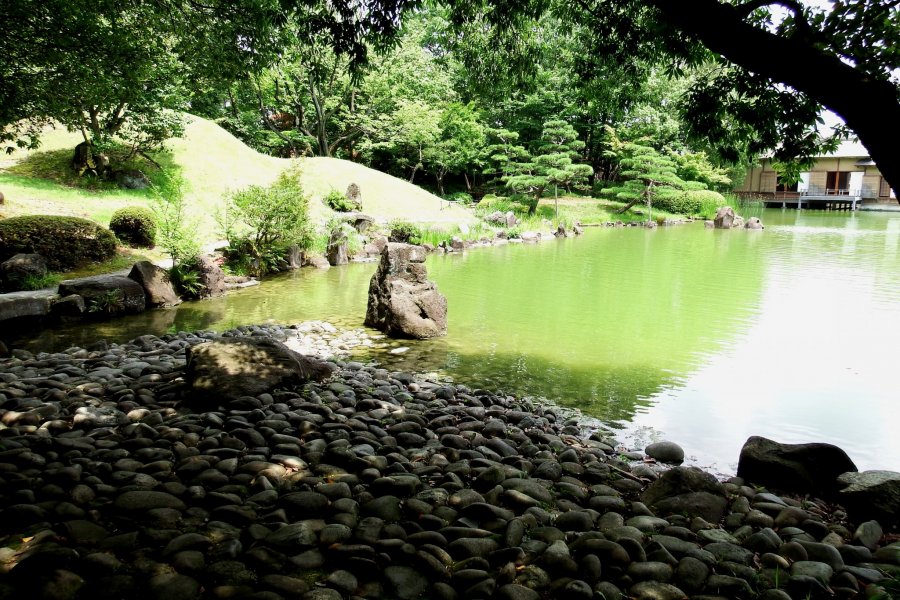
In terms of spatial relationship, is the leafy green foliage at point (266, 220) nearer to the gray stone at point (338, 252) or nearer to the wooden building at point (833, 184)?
the gray stone at point (338, 252)

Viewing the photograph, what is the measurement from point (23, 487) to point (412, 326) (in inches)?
226

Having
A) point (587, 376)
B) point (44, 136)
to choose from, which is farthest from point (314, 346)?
point (44, 136)

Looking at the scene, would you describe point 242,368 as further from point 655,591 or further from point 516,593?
point 655,591

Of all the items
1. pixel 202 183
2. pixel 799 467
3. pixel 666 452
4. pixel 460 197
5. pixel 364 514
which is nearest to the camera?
pixel 364 514

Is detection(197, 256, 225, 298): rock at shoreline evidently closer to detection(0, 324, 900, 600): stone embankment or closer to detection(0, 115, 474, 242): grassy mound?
detection(0, 115, 474, 242): grassy mound

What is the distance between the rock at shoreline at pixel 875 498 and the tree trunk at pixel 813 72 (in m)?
1.93

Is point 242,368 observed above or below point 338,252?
below

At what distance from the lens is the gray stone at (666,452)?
486cm

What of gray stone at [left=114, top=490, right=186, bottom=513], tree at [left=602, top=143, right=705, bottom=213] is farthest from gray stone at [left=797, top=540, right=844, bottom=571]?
tree at [left=602, top=143, right=705, bottom=213]

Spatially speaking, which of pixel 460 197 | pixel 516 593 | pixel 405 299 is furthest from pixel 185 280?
pixel 460 197

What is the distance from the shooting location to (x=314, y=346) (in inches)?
317

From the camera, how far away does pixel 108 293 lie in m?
9.62

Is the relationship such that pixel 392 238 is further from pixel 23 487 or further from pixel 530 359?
pixel 23 487

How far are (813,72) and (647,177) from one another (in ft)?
106
